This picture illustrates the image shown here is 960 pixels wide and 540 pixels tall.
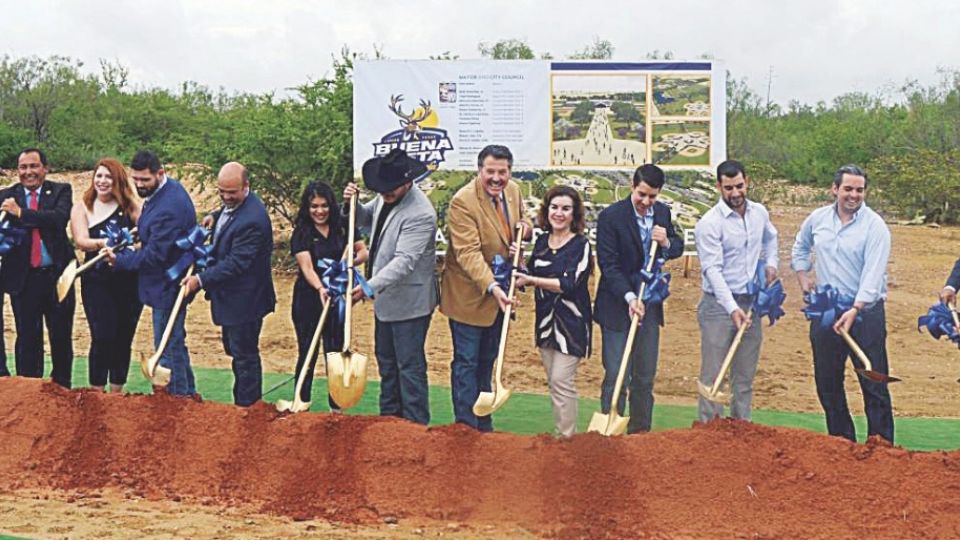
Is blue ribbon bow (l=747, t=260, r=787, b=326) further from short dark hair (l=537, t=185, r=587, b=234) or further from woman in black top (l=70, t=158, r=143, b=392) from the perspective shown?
woman in black top (l=70, t=158, r=143, b=392)

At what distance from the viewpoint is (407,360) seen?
552 cm

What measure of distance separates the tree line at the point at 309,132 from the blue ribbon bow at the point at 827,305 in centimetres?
686

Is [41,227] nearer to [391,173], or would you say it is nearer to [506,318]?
[391,173]

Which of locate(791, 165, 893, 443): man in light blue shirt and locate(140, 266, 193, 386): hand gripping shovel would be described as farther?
locate(140, 266, 193, 386): hand gripping shovel

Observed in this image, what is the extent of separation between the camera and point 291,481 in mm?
4852

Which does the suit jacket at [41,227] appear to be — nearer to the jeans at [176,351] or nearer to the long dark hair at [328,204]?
the jeans at [176,351]

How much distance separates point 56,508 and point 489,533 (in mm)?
1862

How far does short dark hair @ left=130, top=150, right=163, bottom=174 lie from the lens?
234 inches

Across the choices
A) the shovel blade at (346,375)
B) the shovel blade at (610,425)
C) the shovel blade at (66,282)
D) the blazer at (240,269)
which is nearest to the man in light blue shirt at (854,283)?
Result: the shovel blade at (610,425)

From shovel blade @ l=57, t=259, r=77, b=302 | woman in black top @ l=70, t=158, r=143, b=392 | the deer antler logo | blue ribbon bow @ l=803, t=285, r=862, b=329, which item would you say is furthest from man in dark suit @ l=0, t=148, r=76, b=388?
the deer antler logo

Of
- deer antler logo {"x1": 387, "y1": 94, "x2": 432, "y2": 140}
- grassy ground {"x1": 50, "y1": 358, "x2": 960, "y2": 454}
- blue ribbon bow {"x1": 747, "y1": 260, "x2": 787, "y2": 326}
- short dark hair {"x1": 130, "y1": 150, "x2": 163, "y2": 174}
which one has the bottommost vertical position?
grassy ground {"x1": 50, "y1": 358, "x2": 960, "y2": 454}

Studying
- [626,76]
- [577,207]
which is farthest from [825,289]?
[626,76]

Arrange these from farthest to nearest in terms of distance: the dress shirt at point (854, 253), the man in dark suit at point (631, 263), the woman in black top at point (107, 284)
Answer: the woman in black top at point (107, 284), the man in dark suit at point (631, 263), the dress shirt at point (854, 253)

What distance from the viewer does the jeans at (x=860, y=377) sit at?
5254 mm
